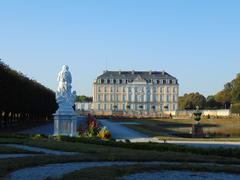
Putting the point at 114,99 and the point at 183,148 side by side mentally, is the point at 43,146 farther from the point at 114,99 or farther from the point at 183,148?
the point at 114,99

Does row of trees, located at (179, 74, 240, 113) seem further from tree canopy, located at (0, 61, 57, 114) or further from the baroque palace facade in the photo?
tree canopy, located at (0, 61, 57, 114)

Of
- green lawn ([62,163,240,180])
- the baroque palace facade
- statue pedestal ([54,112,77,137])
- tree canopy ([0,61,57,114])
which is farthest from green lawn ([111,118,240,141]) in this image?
the baroque palace facade

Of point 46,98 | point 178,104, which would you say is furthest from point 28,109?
point 178,104

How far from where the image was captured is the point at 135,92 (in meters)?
126

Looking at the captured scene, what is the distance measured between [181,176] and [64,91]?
1382 cm

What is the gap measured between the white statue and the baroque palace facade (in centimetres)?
10336

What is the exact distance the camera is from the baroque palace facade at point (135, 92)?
4961 inches

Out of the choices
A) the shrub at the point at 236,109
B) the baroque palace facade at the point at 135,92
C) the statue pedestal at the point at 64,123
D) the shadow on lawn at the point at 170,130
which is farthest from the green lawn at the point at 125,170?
the baroque palace facade at the point at 135,92

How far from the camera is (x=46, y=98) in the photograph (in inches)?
2307

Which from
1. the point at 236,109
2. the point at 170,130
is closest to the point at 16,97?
the point at 170,130

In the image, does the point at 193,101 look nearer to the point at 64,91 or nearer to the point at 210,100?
the point at 210,100

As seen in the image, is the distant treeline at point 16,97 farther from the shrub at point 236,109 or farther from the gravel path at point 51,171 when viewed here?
the shrub at point 236,109

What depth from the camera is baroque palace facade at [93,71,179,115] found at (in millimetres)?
126000

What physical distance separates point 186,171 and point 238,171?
Result: 0.96 metres
